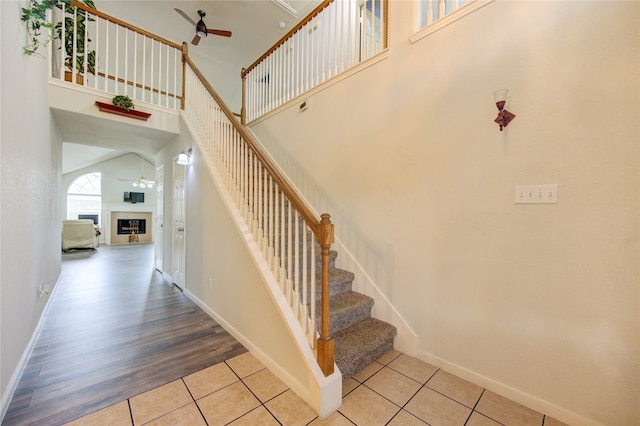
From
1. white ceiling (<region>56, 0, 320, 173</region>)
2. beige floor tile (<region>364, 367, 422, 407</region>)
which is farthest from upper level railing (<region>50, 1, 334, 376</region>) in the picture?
Answer: white ceiling (<region>56, 0, 320, 173</region>)

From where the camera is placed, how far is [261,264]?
7.00 feet

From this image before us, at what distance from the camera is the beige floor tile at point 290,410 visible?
1.55 metres

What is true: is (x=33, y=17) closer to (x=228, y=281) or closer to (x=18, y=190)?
(x=18, y=190)

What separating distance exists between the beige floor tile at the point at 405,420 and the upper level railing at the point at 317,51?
9.75 feet

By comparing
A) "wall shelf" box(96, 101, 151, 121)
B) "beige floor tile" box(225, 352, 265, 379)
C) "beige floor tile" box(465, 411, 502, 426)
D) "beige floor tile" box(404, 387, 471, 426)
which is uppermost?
"wall shelf" box(96, 101, 151, 121)

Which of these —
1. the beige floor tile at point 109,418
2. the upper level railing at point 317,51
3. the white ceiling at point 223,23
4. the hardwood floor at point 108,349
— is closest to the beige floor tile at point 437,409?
the hardwood floor at point 108,349

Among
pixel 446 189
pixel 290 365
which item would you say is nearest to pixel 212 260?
pixel 290 365

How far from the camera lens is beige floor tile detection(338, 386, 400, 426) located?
1556mm

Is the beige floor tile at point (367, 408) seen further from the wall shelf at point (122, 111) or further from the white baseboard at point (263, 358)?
the wall shelf at point (122, 111)

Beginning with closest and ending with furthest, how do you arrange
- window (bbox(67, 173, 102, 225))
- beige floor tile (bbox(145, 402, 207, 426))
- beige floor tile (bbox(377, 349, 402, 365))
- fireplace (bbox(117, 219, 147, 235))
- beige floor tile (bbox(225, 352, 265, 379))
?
beige floor tile (bbox(145, 402, 207, 426)) < beige floor tile (bbox(225, 352, 265, 379)) < beige floor tile (bbox(377, 349, 402, 365)) < window (bbox(67, 173, 102, 225)) < fireplace (bbox(117, 219, 147, 235))

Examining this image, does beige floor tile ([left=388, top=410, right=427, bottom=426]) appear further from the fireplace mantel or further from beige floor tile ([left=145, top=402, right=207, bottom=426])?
the fireplace mantel

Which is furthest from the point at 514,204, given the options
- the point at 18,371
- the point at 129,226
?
the point at 129,226

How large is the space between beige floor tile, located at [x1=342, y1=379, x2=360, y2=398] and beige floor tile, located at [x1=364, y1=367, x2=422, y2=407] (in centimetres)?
7

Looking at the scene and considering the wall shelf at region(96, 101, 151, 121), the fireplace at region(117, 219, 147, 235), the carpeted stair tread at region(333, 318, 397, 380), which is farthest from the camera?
the fireplace at region(117, 219, 147, 235)
